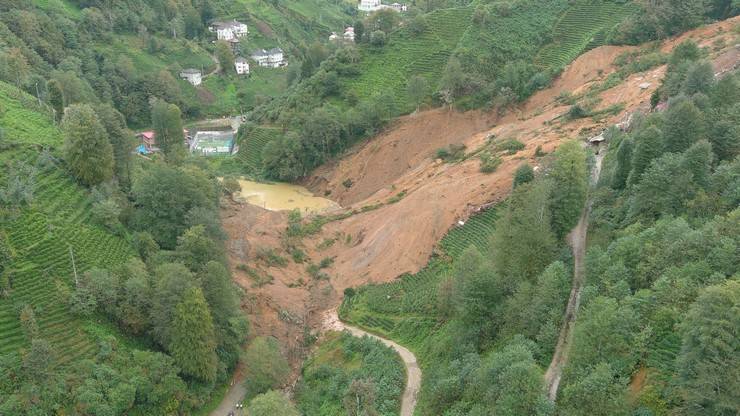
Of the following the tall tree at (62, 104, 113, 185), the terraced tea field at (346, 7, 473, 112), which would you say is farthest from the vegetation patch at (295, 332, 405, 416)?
the terraced tea field at (346, 7, 473, 112)

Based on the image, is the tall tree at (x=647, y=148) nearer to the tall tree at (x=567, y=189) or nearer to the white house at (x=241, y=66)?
the tall tree at (x=567, y=189)

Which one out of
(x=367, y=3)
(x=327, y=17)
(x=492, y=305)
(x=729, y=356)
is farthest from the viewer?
(x=367, y=3)

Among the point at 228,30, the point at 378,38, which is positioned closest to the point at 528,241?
the point at 378,38

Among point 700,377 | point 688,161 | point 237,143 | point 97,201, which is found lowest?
point 237,143

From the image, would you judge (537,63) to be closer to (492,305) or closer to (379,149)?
(379,149)

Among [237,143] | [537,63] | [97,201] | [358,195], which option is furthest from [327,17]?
[97,201]

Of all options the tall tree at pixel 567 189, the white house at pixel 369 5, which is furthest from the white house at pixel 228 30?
the tall tree at pixel 567 189
